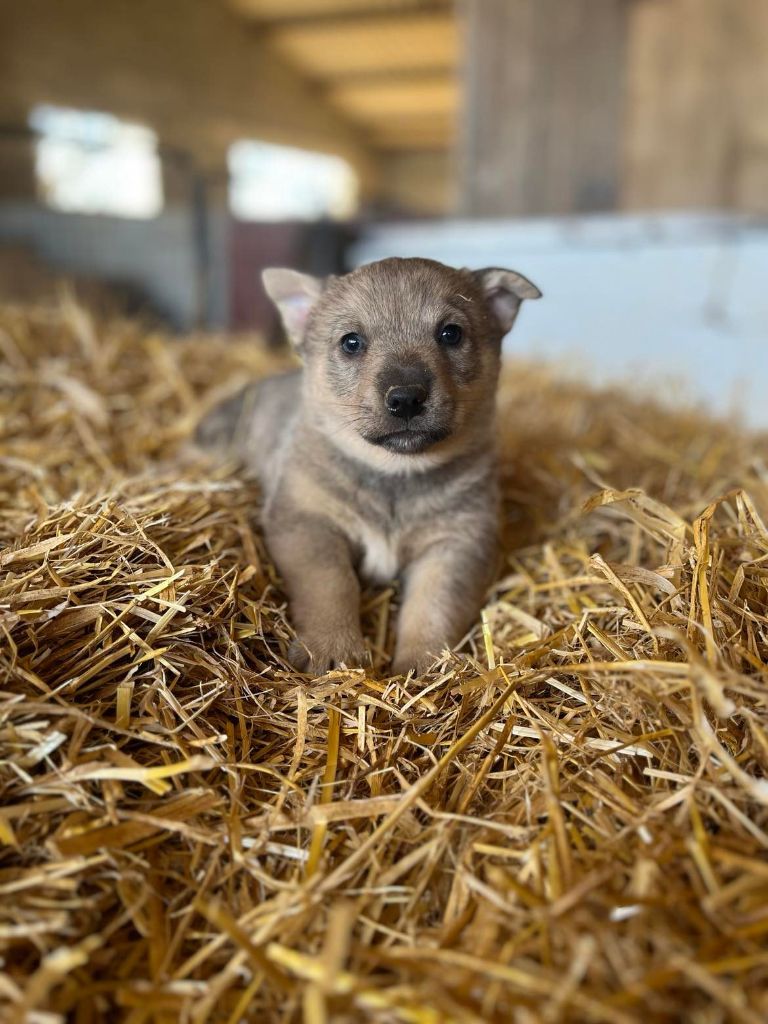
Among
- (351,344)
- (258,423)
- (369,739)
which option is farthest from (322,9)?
(369,739)

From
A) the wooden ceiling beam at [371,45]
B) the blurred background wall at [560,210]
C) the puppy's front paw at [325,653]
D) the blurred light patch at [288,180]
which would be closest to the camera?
the puppy's front paw at [325,653]

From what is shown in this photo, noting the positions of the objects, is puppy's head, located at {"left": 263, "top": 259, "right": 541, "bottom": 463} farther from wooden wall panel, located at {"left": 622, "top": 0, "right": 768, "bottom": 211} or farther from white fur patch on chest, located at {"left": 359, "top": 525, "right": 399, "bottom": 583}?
wooden wall panel, located at {"left": 622, "top": 0, "right": 768, "bottom": 211}

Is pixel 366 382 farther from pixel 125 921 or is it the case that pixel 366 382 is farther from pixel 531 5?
pixel 531 5

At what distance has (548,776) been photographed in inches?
73.8

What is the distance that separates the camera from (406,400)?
2561mm

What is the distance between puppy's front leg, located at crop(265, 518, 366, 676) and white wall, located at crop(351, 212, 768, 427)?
4552 millimetres

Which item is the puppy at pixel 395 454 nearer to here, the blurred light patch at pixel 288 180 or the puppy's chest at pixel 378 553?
the puppy's chest at pixel 378 553

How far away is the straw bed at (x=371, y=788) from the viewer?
1437 mm

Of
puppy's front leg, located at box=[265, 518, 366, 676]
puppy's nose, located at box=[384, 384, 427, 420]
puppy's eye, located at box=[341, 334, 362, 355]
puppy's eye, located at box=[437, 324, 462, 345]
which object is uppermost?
puppy's eye, located at box=[437, 324, 462, 345]

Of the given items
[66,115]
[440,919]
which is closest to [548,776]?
[440,919]

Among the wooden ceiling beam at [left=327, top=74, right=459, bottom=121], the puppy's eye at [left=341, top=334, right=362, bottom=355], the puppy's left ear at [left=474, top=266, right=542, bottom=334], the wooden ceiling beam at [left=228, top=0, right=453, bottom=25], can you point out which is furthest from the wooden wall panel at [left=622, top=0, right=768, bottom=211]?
the wooden ceiling beam at [left=327, top=74, right=459, bottom=121]

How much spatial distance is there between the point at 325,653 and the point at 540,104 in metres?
7.66

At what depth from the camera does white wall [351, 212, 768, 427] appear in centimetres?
653

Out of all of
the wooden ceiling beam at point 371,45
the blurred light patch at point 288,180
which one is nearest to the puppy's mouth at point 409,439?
the wooden ceiling beam at point 371,45
